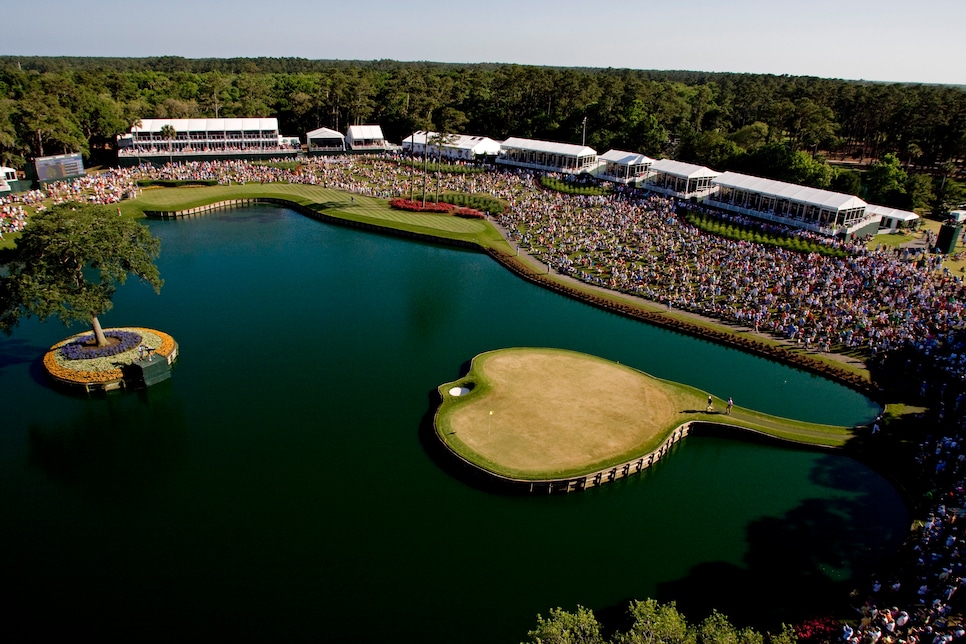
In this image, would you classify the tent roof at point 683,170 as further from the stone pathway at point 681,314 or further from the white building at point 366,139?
the white building at point 366,139

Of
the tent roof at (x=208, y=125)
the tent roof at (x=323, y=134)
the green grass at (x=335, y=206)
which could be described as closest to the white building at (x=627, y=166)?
the green grass at (x=335, y=206)

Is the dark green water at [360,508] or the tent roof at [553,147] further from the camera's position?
the tent roof at [553,147]

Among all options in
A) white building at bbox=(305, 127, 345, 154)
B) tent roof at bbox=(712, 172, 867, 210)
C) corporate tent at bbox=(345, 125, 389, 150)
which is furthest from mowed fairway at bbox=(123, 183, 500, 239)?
tent roof at bbox=(712, 172, 867, 210)

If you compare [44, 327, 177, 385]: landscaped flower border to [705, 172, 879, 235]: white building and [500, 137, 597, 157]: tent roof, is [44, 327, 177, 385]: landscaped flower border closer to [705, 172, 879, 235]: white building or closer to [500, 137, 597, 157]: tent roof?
[705, 172, 879, 235]: white building

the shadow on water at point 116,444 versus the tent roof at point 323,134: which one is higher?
the tent roof at point 323,134

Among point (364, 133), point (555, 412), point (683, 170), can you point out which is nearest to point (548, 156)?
point (683, 170)

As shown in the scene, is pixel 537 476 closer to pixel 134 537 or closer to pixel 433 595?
pixel 433 595

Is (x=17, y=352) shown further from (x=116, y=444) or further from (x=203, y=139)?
(x=203, y=139)
